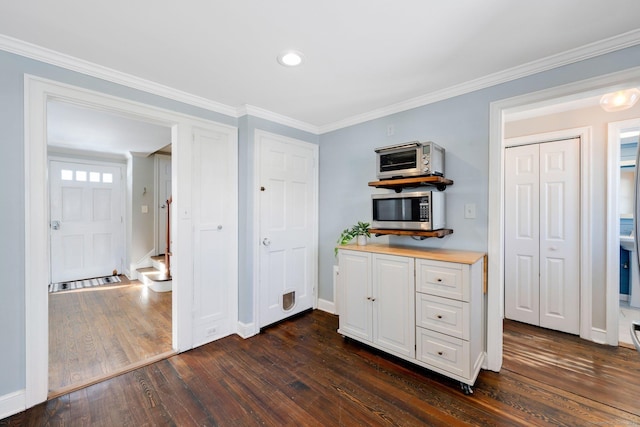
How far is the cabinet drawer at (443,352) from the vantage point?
1905 millimetres

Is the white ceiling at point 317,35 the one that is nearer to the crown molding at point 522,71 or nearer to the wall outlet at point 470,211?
the crown molding at point 522,71

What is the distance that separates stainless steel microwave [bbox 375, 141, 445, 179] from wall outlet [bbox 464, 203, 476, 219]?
35 centimetres

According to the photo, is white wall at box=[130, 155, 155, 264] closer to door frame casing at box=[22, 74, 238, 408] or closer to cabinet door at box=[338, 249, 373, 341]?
door frame casing at box=[22, 74, 238, 408]

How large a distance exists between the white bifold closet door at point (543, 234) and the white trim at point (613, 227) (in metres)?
0.22

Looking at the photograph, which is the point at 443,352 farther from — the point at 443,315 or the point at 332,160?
the point at 332,160

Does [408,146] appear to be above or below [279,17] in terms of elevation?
below

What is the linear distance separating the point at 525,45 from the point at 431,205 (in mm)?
1196

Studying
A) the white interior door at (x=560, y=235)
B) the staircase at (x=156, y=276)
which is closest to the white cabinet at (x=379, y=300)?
the white interior door at (x=560, y=235)

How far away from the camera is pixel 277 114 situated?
9.70 feet

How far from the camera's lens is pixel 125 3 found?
1392 millimetres

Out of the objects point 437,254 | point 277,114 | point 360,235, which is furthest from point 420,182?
point 277,114

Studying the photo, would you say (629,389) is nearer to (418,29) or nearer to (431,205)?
(431,205)

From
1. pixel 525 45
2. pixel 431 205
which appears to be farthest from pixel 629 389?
pixel 525 45

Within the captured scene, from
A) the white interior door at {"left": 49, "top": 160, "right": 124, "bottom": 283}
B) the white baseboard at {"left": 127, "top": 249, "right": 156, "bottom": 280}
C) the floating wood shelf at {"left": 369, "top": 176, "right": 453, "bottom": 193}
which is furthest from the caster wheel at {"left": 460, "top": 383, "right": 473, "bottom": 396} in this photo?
the white interior door at {"left": 49, "top": 160, "right": 124, "bottom": 283}
